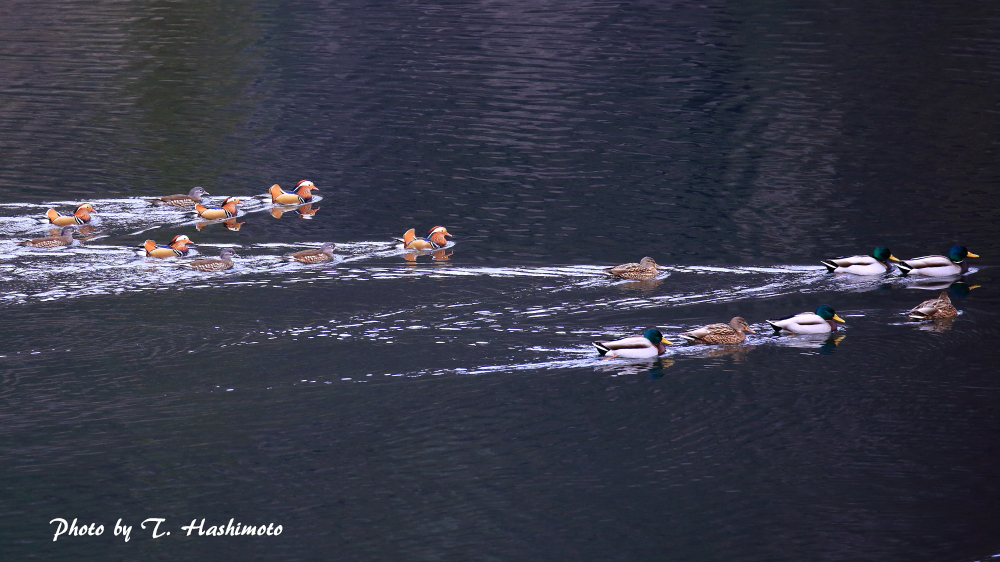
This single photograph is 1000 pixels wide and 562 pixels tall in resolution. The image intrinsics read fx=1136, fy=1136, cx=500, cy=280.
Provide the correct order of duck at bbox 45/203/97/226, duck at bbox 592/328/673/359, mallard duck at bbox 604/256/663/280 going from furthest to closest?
duck at bbox 45/203/97/226 → mallard duck at bbox 604/256/663/280 → duck at bbox 592/328/673/359

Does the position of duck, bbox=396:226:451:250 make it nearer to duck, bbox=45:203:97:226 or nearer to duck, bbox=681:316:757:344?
duck, bbox=681:316:757:344

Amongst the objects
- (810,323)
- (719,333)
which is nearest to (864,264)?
(810,323)

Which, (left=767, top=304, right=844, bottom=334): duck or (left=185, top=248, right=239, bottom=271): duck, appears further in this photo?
(left=185, top=248, right=239, bottom=271): duck

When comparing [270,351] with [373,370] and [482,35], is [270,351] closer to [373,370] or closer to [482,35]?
[373,370]

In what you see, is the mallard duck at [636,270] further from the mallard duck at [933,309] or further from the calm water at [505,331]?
the mallard duck at [933,309]

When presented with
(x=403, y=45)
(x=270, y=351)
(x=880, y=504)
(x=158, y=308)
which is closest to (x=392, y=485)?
(x=270, y=351)

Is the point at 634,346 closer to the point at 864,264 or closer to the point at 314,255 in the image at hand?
the point at 864,264

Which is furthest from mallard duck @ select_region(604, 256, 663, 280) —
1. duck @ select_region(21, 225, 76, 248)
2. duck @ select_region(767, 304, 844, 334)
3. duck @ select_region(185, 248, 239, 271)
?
duck @ select_region(21, 225, 76, 248)
